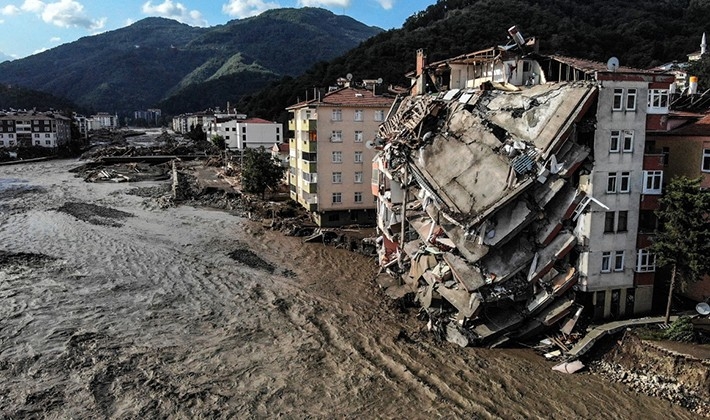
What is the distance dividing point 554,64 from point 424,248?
11.5 metres

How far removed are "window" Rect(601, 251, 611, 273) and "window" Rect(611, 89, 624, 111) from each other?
20.5ft

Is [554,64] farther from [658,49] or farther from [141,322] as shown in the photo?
[658,49]

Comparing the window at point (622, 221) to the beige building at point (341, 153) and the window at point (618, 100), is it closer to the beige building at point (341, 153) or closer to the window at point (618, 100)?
the window at point (618, 100)

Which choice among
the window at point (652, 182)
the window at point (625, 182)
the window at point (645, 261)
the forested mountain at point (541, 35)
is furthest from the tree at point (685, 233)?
the forested mountain at point (541, 35)

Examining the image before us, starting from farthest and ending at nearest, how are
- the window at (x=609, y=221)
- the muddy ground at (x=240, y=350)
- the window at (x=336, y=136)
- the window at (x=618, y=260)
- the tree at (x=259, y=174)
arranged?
the tree at (x=259, y=174)
the window at (x=336, y=136)
the window at (x=618, y=260)
the window at (x=609, y=221)
the muddy ground at (x=240, y=350)

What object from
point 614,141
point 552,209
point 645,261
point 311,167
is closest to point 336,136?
point 311,167

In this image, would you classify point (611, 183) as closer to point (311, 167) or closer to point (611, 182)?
point (611, 182)

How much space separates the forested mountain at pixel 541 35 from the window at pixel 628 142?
74380 millimetres

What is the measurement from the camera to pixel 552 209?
23.8 meters

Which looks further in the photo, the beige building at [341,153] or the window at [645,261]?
the beige building at [341,153]

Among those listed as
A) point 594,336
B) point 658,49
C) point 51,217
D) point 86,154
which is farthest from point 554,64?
point 86,154

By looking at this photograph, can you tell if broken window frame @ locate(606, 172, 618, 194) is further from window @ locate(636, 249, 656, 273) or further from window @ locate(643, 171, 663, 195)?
window @ locate(636, 249, 656, 273)

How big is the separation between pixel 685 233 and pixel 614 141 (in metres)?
4.65

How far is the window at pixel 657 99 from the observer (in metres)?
22.5
